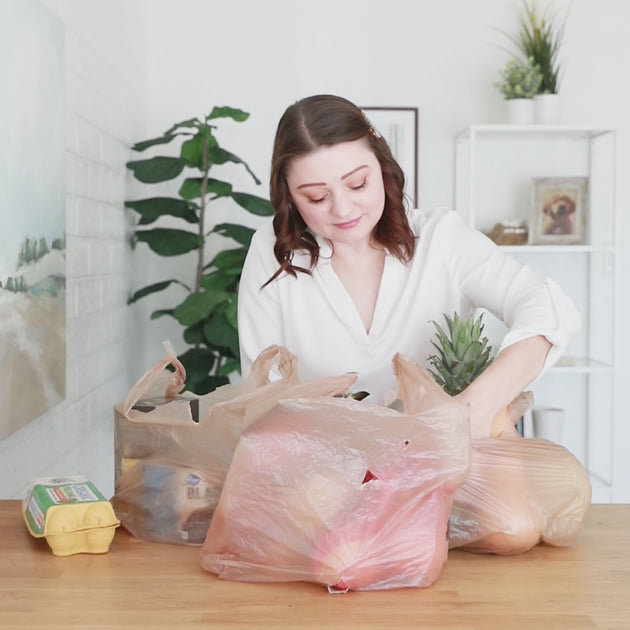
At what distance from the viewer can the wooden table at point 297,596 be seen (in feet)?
3.38

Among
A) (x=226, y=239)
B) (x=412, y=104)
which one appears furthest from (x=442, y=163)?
(x=226, y=239)

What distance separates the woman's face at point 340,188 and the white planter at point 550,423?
206 cm

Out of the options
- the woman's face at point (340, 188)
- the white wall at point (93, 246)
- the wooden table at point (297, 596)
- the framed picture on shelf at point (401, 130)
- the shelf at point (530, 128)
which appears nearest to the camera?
the wooden table at point (297, 596)

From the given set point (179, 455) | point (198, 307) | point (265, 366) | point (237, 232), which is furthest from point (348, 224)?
point (237, 232)

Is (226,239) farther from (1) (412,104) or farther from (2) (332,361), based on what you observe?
(2) (332,361)

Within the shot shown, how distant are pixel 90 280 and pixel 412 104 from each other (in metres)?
1.55

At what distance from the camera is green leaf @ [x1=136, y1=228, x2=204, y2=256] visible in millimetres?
3258

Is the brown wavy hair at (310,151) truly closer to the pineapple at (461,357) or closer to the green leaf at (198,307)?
the pineapple at (461,357)

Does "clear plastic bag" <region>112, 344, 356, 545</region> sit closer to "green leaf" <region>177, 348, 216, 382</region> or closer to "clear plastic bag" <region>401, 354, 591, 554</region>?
"clear plastic bag" <region>401, 354, 591, 554</region>

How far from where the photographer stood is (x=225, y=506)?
1.19m

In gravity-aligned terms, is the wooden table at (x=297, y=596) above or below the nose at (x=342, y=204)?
below

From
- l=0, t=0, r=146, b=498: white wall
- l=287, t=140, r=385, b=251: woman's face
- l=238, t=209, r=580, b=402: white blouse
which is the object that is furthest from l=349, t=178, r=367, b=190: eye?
l=0, t=0, r=146, b=498: white wall

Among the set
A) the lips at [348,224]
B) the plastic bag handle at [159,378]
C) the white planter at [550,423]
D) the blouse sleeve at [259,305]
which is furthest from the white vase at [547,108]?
the plastic bag handle at [159,378]

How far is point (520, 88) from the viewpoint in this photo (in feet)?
11.7
